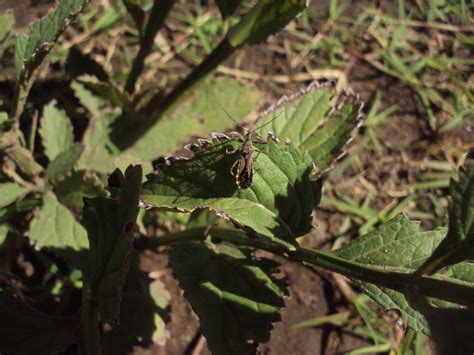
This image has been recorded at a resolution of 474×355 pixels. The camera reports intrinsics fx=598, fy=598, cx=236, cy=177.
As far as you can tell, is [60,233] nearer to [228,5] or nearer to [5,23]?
[5,23]

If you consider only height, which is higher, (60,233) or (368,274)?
(368,274)

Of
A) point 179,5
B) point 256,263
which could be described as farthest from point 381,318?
point 179,5

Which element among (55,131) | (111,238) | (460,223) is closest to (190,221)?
(111,238)

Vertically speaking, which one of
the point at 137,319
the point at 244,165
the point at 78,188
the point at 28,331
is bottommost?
the point at 137,319

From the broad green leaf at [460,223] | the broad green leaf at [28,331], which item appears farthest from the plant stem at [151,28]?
the broad green leaf at [460,223]

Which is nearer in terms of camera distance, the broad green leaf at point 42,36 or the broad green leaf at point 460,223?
the broad green leaf at point 460,223

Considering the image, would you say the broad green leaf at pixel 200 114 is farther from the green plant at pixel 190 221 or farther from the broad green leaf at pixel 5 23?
the broad green leaf at pixel 5 23

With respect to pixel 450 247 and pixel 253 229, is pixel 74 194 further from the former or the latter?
pixel 450 247
